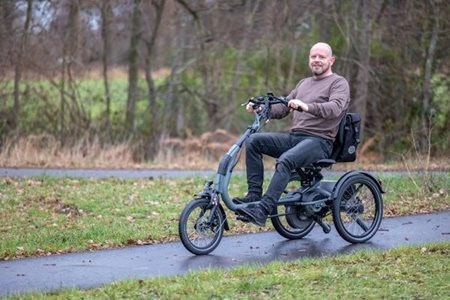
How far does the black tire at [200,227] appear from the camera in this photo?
8.53 m

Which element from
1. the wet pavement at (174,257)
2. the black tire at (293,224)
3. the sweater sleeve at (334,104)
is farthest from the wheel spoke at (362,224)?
the sweater sleeve at (334,104)

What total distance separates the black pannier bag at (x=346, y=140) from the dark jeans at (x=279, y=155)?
0.39ft

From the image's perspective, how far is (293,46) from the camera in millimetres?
24000

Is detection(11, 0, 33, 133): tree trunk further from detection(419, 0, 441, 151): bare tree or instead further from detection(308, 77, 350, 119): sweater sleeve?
detection(308, 77, 350, 119): sweater sleeve

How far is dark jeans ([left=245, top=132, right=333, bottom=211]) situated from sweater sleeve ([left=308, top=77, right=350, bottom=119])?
13.3 inches

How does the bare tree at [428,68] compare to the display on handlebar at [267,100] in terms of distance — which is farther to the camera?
the bare tree at [428,68]

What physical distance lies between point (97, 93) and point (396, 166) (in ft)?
29.5

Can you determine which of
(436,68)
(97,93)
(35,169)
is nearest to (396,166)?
(436,68)

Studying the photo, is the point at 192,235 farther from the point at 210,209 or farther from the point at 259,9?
the point at 259,9

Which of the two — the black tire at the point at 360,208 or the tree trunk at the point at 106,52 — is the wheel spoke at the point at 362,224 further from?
the tree trunk at the point at 106,52

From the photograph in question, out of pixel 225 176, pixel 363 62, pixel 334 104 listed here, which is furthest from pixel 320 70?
pixel 363 62

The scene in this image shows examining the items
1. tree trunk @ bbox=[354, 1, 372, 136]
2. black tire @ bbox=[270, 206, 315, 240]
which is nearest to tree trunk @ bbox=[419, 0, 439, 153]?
tree trunk @ bbox=[354, 1, 372, 136]

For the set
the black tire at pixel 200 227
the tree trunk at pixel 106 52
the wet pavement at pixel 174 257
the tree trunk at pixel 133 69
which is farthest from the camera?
the tree trunk at pixel 133 69

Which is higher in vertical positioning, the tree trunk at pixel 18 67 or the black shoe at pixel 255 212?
the tree trunk at pixel 18 67
